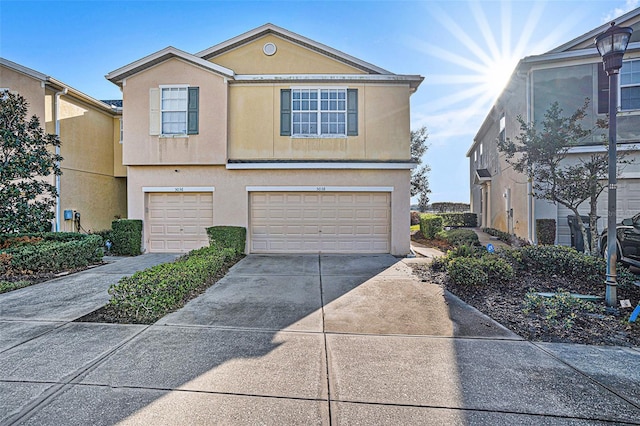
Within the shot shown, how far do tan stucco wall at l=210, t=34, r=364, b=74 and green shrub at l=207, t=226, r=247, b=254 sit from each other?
5.76 meters

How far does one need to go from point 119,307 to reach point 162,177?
724cm

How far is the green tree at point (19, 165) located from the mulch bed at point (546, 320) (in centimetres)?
1110

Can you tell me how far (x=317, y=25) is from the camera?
1201 centimetres

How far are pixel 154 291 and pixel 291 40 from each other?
1003cm

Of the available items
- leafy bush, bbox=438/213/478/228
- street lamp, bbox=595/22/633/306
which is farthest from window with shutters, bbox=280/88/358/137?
leafy bush, bbox=438/213/478/228

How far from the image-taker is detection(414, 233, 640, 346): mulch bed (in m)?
4.32

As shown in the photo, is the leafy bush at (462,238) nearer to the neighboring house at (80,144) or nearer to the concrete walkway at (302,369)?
the concrete walkway at (302,369)

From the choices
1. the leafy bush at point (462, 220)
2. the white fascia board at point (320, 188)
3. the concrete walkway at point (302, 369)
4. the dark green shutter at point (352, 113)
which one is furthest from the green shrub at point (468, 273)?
the leafy bush at point (462, 220)

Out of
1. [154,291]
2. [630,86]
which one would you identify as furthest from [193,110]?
[630,86]

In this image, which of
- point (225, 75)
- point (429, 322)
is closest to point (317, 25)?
point (225, 75)

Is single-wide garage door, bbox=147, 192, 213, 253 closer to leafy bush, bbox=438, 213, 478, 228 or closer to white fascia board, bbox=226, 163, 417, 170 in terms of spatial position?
white fascia board, bbox=226, 163, 417, 170

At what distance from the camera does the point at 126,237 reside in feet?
35.8

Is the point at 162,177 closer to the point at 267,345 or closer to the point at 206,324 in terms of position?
the point at 206,324

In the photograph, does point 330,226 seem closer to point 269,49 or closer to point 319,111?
point 319,111
